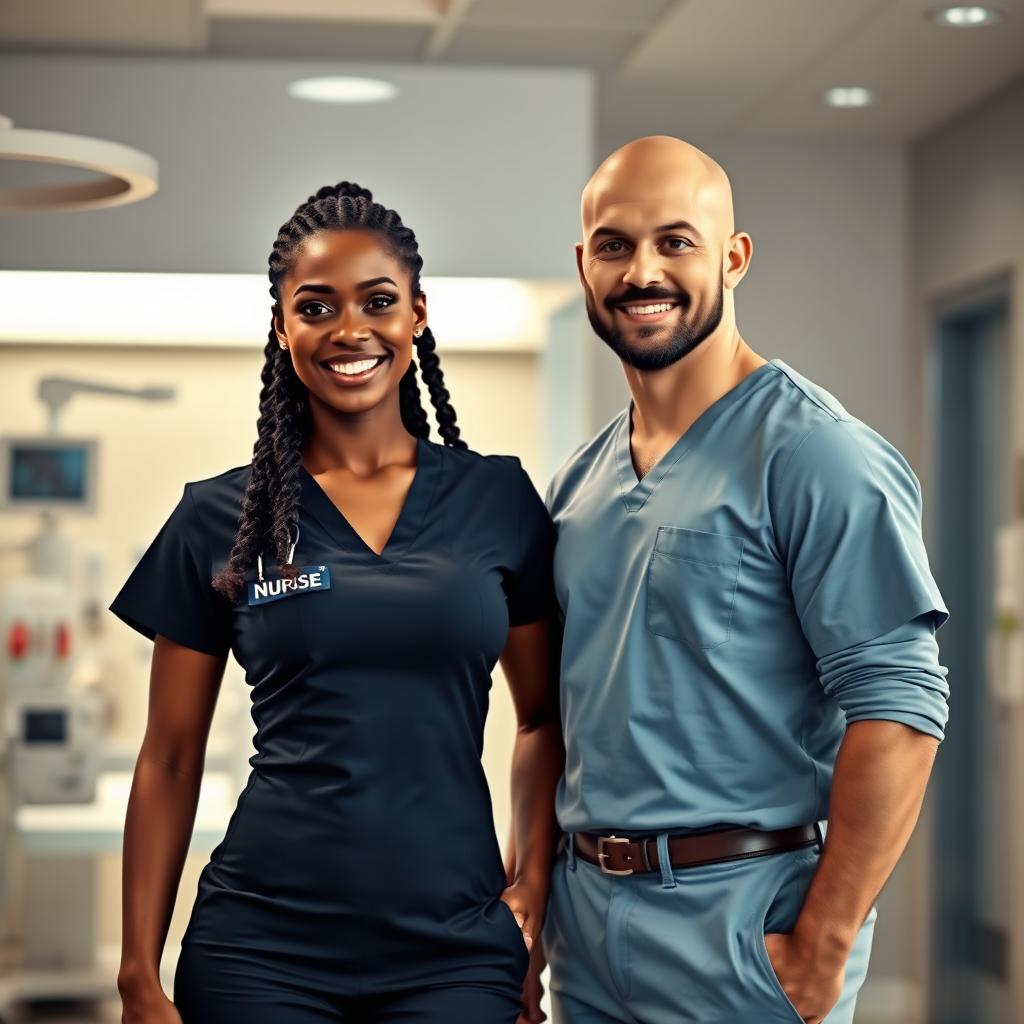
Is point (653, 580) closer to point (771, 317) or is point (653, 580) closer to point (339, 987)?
point (339, 987)

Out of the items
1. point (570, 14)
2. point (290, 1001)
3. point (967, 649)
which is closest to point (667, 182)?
point (290, 1001)

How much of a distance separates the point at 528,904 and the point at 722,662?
0.38m

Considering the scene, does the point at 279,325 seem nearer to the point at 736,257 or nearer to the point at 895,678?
the point at 736,257

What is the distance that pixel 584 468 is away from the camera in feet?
6.48

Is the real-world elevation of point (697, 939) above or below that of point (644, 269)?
below

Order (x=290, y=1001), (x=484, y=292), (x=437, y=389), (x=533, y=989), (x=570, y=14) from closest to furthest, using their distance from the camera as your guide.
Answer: (x=290, y=1001), (x=533, y=989), (x=437, y=389), (x=570, y=14), (x=484, y=292)

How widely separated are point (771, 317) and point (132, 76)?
1.82 meters

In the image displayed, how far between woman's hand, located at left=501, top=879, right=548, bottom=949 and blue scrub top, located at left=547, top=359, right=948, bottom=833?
0.10 meters

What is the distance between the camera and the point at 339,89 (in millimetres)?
3434

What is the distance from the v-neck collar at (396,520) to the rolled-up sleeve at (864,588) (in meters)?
0.39

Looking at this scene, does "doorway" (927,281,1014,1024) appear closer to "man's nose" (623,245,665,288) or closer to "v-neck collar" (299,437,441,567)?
"man's nose" (623,245,665,288)

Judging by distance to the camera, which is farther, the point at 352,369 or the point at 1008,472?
the point at 1008,472

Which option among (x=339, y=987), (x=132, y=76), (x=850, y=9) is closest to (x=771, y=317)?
(x=850, y=9)

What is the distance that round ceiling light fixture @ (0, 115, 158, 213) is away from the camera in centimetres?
233
